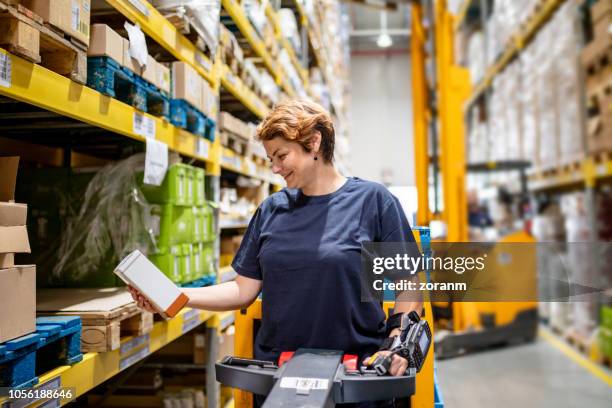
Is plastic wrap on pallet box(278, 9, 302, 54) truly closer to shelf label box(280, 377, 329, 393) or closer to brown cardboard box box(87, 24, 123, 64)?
brown cardboard box box(87, 24, 123, 64)

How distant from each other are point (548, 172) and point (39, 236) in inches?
228

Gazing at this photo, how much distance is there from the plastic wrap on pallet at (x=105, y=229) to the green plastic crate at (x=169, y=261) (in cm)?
7

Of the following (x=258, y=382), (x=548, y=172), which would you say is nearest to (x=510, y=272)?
(x=258, y=382)

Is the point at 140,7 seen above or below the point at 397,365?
above

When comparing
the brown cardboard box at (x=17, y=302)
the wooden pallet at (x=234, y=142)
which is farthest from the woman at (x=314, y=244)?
the wooden pallet at (x=234, y=142)

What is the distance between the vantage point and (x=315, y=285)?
5.82 ft

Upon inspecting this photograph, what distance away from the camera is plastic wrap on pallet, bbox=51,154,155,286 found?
2.64m

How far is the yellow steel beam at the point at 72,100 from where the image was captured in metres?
1.58

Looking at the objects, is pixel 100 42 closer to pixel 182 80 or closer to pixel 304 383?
pixel 182 80

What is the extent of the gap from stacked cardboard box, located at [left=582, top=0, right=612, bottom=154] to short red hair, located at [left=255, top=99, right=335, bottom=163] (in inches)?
144

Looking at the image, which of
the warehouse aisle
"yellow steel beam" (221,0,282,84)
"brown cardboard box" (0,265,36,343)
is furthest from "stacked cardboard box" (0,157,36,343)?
the warehouse aisle

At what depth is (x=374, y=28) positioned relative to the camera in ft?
52.0

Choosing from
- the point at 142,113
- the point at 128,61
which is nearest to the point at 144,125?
the point at 142,113

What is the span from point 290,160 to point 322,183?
170 millimetres
